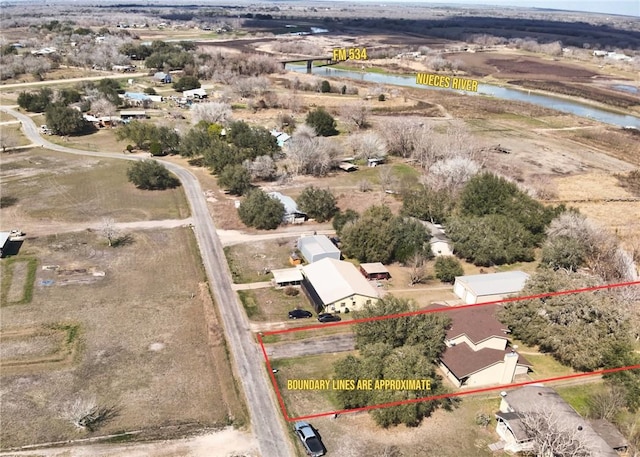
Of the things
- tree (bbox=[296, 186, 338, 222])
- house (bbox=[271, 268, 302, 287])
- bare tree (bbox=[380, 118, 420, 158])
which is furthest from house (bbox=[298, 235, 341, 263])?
bare tree (bbox=[380, 118, 420, 158])

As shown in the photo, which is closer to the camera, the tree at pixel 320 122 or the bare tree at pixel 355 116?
the tree at pixel 320 122

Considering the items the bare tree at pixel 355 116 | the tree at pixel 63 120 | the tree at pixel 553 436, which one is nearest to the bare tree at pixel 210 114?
the tree at pixel 63 120

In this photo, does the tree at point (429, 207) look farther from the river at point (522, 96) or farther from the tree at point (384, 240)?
the river at point (522, 96)

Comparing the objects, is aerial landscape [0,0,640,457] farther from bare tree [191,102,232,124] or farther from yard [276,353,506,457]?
bare tree [191,102,232,124]

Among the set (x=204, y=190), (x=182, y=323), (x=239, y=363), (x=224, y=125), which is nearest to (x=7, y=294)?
(x=182, y=323)

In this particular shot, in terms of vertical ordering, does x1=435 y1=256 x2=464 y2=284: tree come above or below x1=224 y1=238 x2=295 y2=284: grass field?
above

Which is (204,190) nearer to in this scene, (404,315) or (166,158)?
(166,158)
